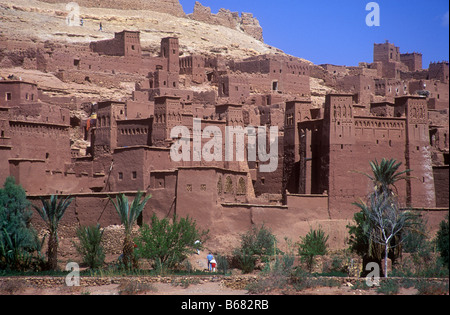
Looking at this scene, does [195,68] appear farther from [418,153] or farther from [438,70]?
[418,153]

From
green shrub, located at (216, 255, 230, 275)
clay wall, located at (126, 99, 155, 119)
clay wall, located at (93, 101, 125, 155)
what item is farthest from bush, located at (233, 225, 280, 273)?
clay wall, located at (126, 99, 155, 119)

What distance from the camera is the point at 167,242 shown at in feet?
115

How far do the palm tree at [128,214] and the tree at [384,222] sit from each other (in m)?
9.21

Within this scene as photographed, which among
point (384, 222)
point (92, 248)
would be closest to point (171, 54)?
point (92, 248)

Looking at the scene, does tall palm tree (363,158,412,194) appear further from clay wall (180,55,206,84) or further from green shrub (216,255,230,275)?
clay wall (180,55,206,84)

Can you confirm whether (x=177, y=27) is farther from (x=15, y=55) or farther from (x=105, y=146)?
(x=105, y=146)

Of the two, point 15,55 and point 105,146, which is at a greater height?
point 15,55

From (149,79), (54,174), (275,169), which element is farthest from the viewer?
(149,79)

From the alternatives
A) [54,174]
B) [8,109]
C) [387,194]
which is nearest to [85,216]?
[54,174]

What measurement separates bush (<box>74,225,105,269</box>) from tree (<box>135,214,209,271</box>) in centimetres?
168

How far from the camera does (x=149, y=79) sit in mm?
58344

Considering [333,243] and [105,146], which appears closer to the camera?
[333,243]
